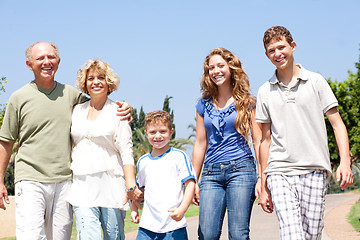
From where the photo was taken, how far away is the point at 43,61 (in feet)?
16.7

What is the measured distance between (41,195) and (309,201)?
2.45 m

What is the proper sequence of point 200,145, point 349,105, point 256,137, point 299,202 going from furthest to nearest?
point 349,105 < point 200,145 < point 256,137 < point 299,202

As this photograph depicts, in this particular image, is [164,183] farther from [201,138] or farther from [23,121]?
[23,121]

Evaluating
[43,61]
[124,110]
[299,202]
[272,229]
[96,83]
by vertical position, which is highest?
[43,61]

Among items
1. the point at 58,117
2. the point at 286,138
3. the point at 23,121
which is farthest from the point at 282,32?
the point at 23,121

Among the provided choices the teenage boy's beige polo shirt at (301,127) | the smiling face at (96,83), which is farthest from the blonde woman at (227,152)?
the smiling face at (96,83)

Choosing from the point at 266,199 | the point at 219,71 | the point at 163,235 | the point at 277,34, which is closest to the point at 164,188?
the point at 163,235

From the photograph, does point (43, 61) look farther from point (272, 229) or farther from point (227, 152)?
point (272, 229)

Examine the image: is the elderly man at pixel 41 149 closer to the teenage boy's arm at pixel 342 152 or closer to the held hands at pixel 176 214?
the held hands at pixel 176 214

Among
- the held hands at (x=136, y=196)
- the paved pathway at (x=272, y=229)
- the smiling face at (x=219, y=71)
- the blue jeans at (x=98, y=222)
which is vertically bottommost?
the paved pathway at (x=272, y=229)

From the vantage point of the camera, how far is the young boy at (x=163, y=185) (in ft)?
15.1

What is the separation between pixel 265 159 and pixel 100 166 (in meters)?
1.51

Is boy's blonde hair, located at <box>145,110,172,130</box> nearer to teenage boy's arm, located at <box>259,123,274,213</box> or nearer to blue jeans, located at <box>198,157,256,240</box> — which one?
blue jeans, located at <box>198,157,256,240</box>

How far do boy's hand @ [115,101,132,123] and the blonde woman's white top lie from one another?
5 centimetres
